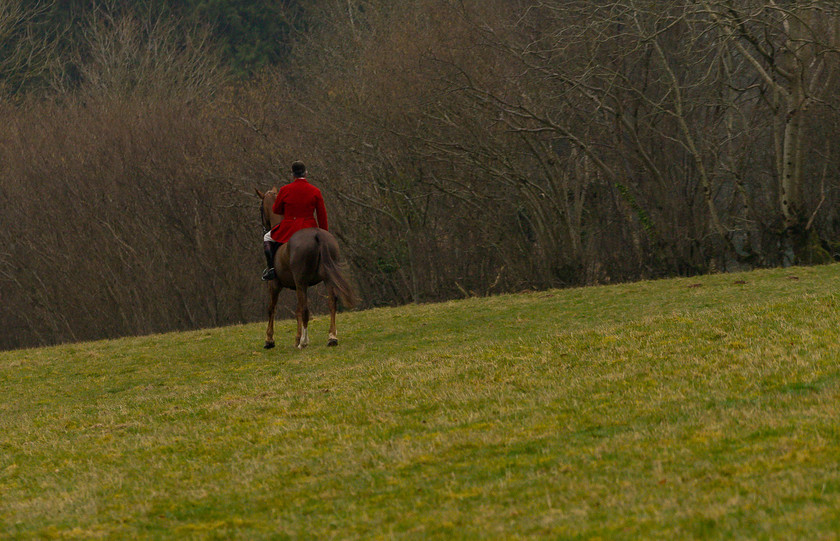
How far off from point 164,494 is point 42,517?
911 millimetres

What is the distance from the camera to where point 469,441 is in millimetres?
8852

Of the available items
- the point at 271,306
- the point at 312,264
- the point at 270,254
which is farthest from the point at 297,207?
the point at 271,306

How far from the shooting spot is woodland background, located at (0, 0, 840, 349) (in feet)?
98.1

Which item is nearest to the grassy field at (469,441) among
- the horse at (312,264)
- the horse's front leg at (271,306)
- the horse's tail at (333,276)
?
the horse's tail at (333,276)

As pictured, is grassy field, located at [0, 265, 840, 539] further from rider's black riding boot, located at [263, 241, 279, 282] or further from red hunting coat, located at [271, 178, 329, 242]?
red hunting coat, located at [271, 178, 329, 242]

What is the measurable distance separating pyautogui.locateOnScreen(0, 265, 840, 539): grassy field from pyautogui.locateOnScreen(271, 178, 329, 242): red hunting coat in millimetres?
2174

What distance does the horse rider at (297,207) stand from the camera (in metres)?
17.7

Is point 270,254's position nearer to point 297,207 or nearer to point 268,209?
point 268,209

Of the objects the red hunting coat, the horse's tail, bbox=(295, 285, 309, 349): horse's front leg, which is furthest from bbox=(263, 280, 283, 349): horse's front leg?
the horse's tail

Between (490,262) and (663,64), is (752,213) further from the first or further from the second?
(490,262)

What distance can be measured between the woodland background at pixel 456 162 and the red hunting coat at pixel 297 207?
10.3m

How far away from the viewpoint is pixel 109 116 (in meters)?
43.8

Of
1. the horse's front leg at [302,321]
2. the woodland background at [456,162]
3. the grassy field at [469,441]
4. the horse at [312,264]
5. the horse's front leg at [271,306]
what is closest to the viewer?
the grassy field at [469,441]

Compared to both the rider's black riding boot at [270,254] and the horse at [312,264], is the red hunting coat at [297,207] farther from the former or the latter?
the rider's black riding boot at [270,254]
